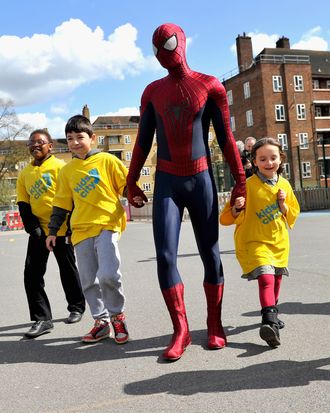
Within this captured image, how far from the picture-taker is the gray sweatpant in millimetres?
3824

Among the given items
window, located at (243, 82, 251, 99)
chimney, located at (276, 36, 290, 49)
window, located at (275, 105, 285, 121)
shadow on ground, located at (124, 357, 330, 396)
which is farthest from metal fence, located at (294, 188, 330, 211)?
chimney, located at (276, 36, 290, 49)

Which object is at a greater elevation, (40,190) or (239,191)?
(40,190)

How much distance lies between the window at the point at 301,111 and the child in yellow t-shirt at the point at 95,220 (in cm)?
4610

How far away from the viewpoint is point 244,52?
51375 mm

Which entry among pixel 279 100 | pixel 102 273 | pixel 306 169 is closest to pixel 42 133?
pixel 102 273

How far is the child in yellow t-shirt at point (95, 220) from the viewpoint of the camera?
12.7 feet

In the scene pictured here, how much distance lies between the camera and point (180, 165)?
3531 mm

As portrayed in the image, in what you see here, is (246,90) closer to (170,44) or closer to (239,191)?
(170,44)

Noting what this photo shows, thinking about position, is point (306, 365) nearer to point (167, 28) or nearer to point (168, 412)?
point (168, 412)

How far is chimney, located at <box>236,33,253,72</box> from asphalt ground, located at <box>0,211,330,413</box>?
159 ft

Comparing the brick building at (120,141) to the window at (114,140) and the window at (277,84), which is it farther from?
the window at (277,84)

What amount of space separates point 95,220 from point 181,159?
902mm

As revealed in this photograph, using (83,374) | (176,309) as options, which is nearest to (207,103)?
(176,309)

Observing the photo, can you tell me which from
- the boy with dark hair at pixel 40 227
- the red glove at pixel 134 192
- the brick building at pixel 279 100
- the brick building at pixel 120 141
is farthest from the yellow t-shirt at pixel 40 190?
the brick building at pixel 120 141
